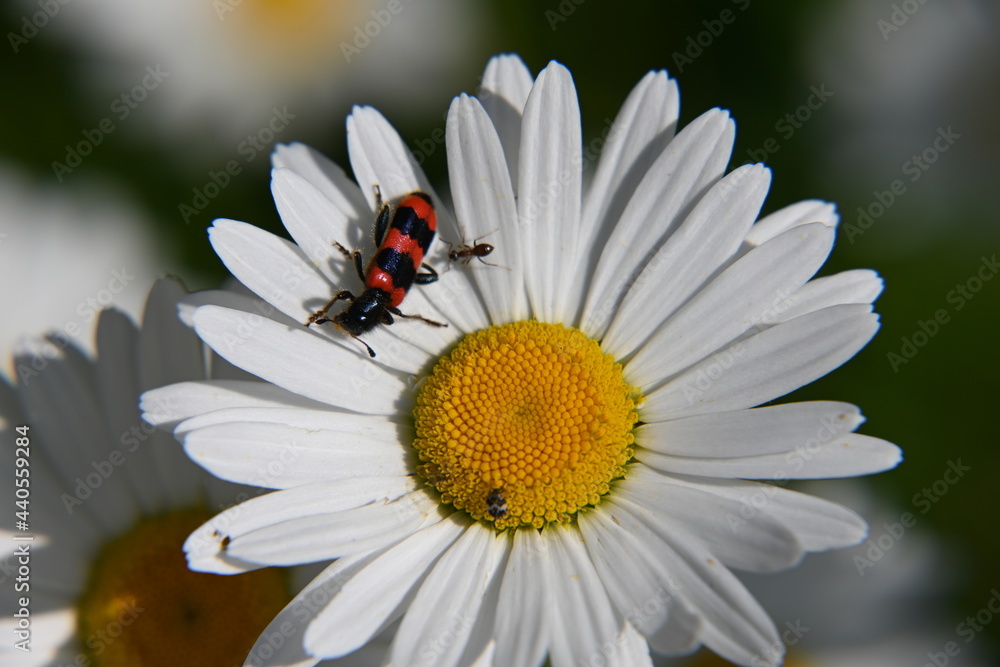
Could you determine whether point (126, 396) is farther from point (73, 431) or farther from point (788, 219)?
point (788, 219)

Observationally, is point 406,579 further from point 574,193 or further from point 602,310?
point 574,193

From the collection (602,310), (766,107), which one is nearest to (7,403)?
(602,310)

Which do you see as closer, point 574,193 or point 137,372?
point 574,193

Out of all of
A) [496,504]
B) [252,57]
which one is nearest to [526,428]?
[496,504]

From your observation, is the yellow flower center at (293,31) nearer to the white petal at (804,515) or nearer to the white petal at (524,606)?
the white petal at (524,606)

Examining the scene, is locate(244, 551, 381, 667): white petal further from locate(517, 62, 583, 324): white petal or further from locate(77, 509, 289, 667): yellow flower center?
locate(517, 62, 583, 324): white petal

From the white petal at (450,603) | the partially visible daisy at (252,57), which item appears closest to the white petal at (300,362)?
the white petal at (450,603)
